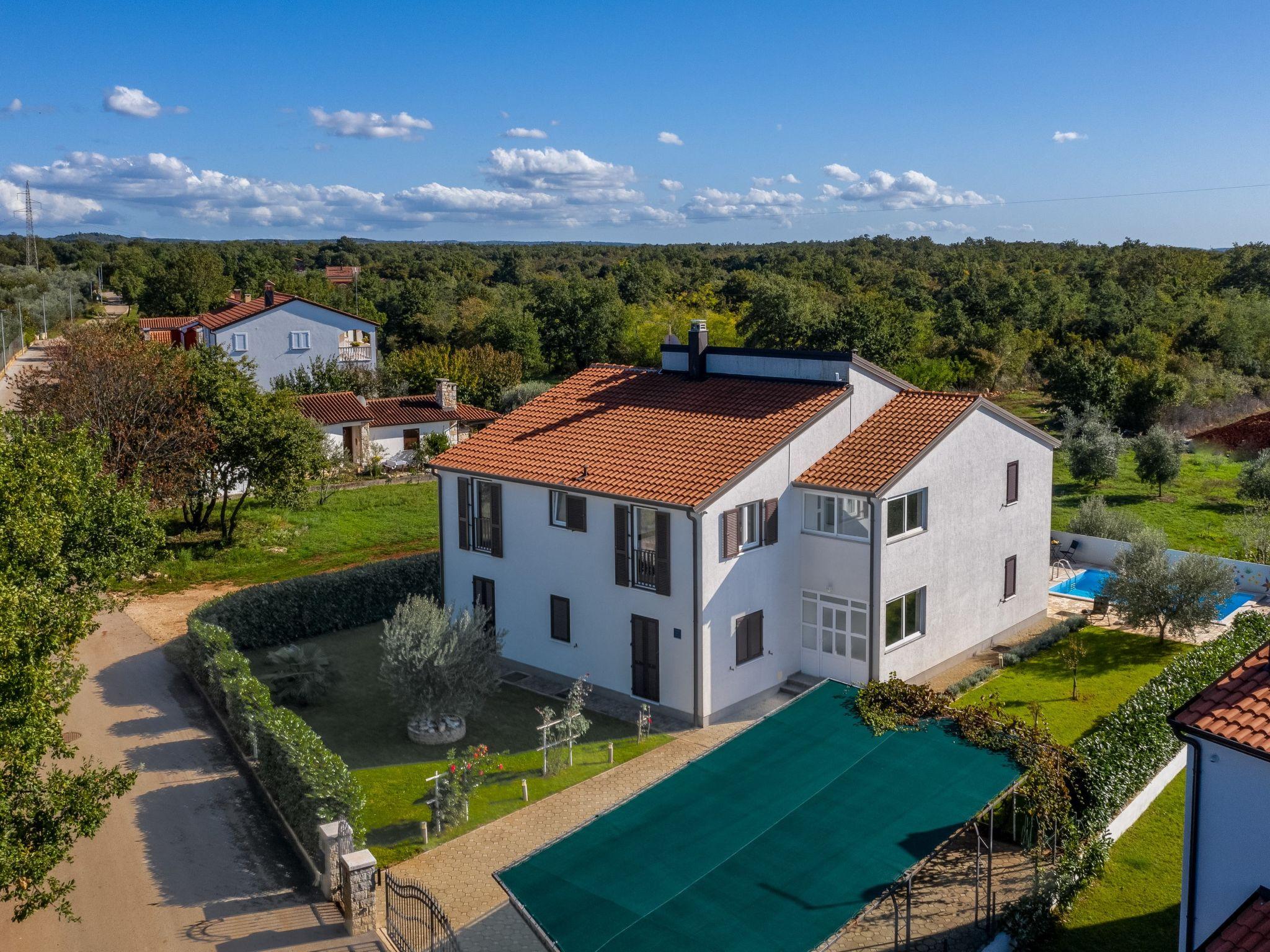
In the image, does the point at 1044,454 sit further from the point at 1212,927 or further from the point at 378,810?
the point at 378,810

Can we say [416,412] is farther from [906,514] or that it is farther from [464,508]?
[906,514]

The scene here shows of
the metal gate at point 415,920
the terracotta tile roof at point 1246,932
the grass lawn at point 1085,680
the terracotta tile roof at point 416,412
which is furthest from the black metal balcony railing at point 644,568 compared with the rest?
the terracotta tile roof at point 416,412

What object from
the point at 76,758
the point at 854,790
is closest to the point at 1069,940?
the point at 854,790

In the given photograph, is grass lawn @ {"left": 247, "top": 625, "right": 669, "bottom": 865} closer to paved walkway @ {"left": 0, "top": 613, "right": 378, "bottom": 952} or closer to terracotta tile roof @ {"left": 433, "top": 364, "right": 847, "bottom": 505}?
paved walkway @ {"left": 0, "top": 613, "right": 378, "bottom": 952}

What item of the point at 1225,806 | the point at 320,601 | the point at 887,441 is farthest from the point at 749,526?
the point at 320,601

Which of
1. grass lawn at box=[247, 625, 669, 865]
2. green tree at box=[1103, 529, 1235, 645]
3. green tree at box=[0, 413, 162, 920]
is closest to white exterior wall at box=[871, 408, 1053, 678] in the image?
green tree at box=[1103, 529, 1235, 645]

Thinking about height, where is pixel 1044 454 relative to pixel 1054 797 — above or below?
above
